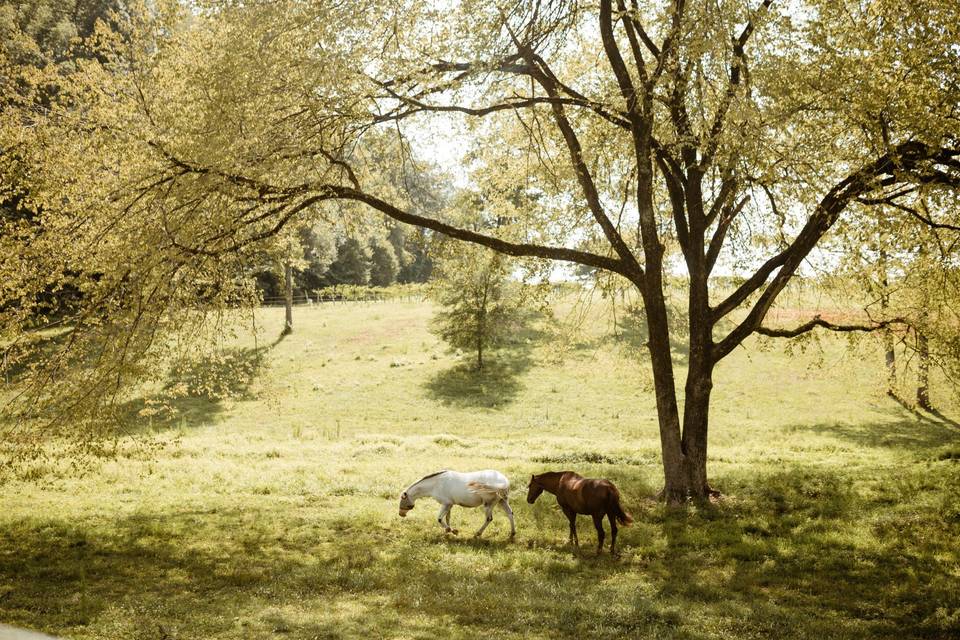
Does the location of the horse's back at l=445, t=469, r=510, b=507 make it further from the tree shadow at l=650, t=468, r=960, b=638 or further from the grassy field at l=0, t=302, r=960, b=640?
the tree shadow at l=650, t=468, r=960, b=638

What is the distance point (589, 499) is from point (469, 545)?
231 centimetres

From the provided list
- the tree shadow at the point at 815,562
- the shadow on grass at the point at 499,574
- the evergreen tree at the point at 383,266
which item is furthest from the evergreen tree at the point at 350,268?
the tree shadow at the point at 815,562

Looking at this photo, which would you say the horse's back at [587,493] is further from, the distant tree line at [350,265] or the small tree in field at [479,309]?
the distant tree line at [350,265]

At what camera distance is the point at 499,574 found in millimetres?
9852

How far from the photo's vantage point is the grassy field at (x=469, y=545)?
7863 mm

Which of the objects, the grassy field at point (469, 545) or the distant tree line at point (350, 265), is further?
the distant tree line at point (350, 265)

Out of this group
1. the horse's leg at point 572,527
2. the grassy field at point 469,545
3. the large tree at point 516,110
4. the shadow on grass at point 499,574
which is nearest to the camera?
the shadow on grass at point 499,574

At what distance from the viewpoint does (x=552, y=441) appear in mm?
24891

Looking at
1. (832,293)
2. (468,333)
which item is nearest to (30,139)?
(832,293)

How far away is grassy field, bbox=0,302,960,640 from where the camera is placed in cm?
786

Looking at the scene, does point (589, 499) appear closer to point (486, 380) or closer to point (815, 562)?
point (815, 562)

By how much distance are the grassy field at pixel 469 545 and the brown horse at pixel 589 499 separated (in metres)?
0.54

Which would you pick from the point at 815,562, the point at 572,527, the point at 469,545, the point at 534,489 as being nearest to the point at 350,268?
the point at 534,489

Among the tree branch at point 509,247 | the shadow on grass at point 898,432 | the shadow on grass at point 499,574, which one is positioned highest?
the tree branch at point 509,247
